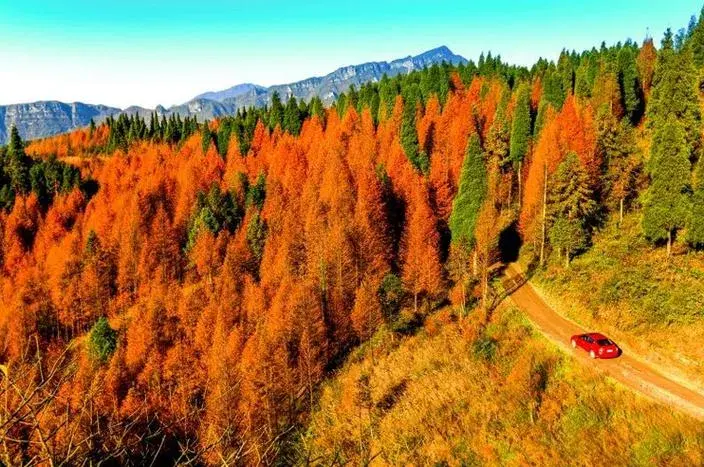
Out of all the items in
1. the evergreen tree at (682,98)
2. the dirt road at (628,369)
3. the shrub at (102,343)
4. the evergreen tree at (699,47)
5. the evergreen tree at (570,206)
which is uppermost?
the evergreen tree at (699,47)

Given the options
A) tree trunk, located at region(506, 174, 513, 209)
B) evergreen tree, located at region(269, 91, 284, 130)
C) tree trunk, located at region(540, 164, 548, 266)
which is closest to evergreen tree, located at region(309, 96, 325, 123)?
evergreen tree, located at region(269, 91, 284, 130)

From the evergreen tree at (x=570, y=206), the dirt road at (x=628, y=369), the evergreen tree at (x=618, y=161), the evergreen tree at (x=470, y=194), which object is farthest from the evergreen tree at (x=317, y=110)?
the dirt road at (x=628, y=369)

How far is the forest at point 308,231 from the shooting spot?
4875 centimetres

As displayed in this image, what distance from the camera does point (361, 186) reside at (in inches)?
2621

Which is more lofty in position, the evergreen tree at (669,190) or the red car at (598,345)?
the evergreen tree at (669,190)

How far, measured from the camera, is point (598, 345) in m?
33.8

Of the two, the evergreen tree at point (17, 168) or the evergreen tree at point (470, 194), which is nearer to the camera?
the evergreen tree at point (470, 194)

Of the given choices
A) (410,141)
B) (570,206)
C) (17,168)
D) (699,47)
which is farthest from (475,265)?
(17,168)

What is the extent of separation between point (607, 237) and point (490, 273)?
43.0 ft

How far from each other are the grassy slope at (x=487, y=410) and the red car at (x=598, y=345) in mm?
1594

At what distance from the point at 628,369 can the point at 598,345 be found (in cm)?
233

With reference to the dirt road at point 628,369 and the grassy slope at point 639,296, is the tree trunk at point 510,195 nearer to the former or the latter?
the grassy slope at point 639,296

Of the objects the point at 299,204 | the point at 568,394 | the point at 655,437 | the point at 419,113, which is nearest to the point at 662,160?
the point at 568,394

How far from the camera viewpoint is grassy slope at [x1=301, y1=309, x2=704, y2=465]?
1051 inches
